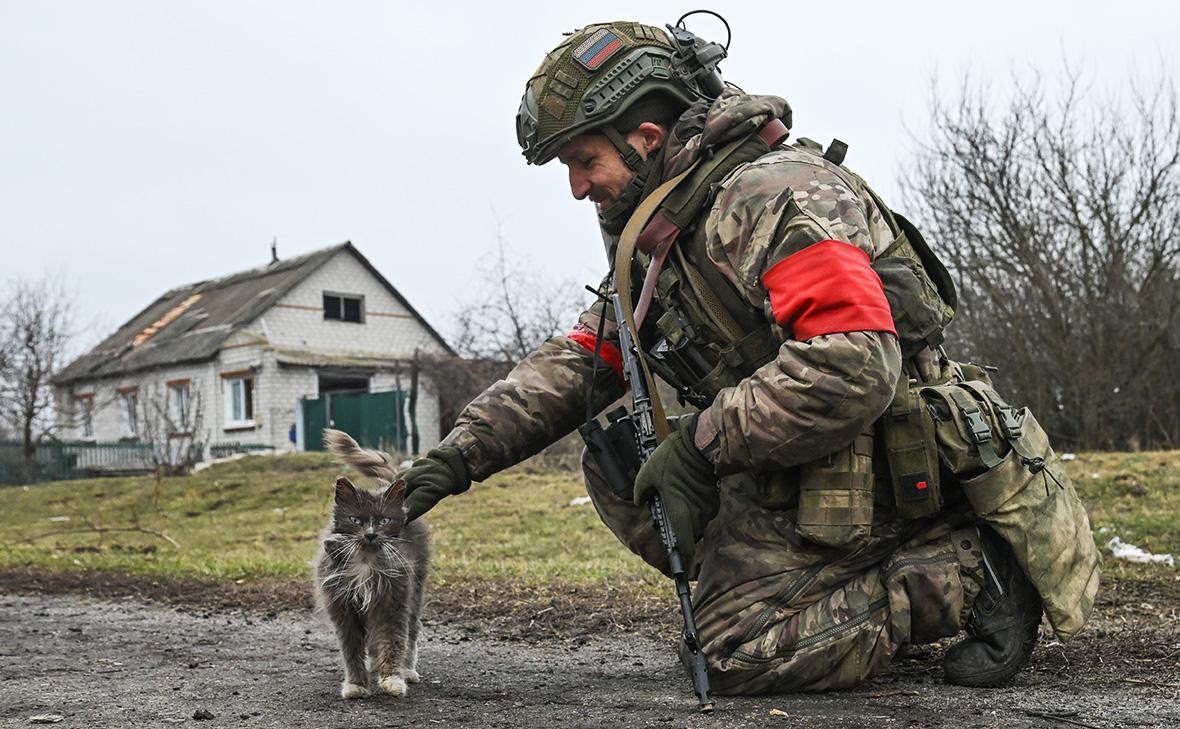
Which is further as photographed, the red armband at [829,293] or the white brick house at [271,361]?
the white brick house at [271,361]

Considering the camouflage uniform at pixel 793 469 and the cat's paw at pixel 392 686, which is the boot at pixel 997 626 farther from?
the cat's paw at pixel 392 686

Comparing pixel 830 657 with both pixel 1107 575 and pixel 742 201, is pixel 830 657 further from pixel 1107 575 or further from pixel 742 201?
pixel 1107 575

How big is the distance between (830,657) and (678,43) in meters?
2.34

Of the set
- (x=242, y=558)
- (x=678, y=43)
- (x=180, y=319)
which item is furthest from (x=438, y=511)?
(x=180, y=319)

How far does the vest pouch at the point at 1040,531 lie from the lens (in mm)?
3836

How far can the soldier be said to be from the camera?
3629mm

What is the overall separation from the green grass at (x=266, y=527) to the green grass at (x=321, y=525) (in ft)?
0.09

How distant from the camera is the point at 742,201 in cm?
387

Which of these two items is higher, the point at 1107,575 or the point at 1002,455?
the point at 1002,455

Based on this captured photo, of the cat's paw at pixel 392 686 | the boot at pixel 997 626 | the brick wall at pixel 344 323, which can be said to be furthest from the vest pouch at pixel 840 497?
the brick wall at pixel 344 323

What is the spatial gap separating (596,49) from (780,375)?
5.05 ft

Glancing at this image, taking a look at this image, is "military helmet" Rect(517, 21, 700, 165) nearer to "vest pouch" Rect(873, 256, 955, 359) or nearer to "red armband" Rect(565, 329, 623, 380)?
"red armband" Rect(565, 329, 623, 380)

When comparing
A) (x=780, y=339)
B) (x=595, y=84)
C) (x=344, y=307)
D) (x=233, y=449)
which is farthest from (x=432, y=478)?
(x=344, y=307)

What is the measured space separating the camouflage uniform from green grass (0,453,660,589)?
307 cm
